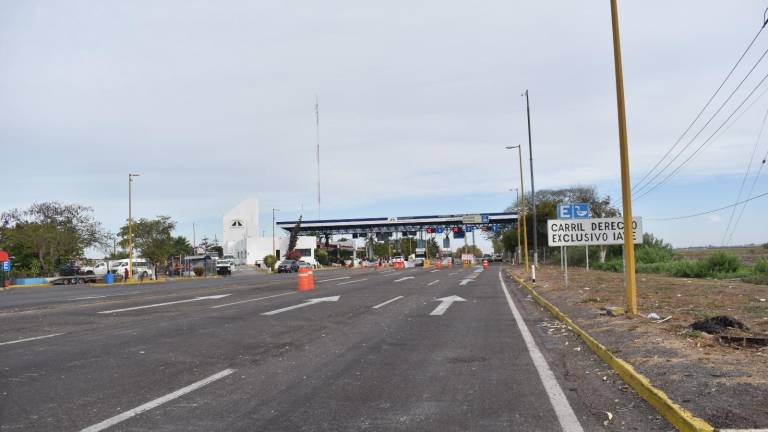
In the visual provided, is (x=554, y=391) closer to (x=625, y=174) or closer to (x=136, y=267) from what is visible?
(x=625, y=174)

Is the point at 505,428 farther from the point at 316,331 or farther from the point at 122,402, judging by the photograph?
the point at 316,331

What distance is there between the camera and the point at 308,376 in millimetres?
7254

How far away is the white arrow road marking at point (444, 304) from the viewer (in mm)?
14898

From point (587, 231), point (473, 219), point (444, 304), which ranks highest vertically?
point (473, 219)

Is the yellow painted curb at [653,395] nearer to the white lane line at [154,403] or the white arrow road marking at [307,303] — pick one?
the white lane line at [154,403]

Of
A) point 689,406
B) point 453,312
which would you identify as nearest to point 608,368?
point 689,406

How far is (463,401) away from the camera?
19.7ft

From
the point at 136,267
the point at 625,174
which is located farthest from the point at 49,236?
the point at 625,174

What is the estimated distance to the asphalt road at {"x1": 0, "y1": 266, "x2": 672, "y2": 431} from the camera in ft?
17.8

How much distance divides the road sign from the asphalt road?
10341 millimetres

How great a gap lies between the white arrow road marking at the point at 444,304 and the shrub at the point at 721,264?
15.8 meters

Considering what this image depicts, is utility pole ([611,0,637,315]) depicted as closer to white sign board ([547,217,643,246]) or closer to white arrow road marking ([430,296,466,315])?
white arrow road marking ([430,296,466,315])

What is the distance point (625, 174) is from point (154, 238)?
53.7 metres

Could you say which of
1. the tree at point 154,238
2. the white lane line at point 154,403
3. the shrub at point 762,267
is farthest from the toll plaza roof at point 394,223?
the white lane line at point 154,403
